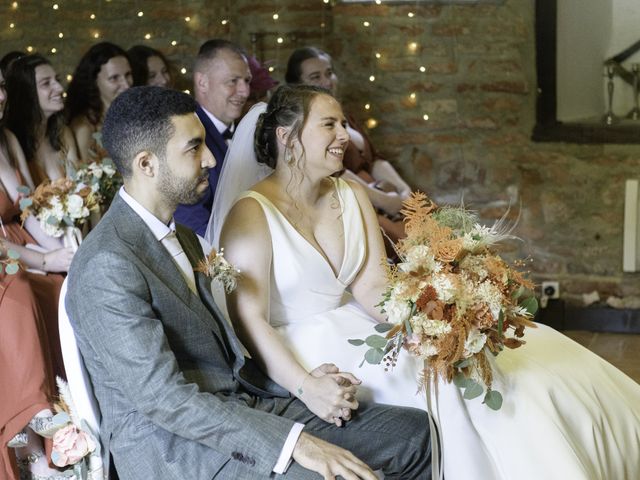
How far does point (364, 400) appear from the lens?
9.68ft

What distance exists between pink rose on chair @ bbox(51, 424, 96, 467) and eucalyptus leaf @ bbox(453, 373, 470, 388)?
0.93 meters

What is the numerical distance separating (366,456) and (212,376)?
0.46m

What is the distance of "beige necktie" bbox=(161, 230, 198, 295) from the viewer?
8.48 ft

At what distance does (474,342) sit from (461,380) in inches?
5.2

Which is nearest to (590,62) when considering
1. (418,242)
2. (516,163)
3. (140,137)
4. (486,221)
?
(516,163)

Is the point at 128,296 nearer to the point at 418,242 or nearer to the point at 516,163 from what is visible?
the point at 418,242

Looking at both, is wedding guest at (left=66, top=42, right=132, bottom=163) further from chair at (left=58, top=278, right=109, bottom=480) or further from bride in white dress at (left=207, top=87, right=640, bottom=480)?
chair at (left=58, top=278, right=109, bottom=480)

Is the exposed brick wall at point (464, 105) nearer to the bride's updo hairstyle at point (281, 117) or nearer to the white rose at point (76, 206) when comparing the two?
the white rose at point (76, 206)

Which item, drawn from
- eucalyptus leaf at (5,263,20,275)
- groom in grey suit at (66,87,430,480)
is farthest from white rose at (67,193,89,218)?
groom in grey suit at (66,87,430,480)

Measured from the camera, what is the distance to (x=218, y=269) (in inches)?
106

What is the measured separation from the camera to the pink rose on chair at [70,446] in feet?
8.18

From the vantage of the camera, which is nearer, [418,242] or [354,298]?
[418,242]

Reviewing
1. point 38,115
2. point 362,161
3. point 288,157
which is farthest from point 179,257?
point 362,161

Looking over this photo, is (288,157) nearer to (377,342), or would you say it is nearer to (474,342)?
(377,342)
